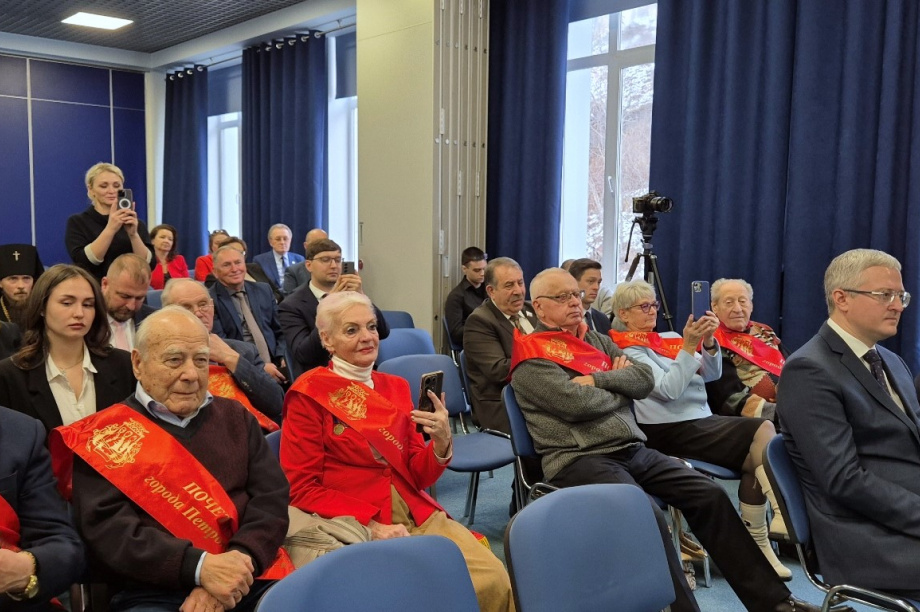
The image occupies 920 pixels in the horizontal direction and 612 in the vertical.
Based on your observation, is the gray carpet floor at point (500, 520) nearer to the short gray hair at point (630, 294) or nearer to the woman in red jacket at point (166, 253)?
the short gray hair at point (630, 294)

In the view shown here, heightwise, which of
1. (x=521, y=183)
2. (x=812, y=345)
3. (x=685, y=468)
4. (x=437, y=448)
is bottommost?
(x=685, y=468)

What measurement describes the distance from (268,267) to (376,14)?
2.16 metres

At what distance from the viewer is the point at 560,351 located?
2.75 metres

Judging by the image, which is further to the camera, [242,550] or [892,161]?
[892,161]

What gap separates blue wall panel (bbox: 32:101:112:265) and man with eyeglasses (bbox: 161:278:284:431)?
7.01 meters

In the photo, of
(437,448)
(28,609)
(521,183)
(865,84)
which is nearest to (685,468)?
(437,448)

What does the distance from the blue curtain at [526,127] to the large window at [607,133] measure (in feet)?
0.74

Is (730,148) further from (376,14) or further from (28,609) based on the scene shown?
(28,609)

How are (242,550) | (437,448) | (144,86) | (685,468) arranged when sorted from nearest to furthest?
(242,550), (437,448), (685,468), (144,86)

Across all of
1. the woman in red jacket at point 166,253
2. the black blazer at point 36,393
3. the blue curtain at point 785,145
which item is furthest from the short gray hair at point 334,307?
the woman in red jacket at point 166,253

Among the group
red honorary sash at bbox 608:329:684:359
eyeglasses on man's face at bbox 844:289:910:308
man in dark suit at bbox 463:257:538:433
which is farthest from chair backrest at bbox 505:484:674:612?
man in dark suit at bbox 463:257:538:433

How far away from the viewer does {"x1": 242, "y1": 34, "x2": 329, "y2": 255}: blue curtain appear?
741 cm

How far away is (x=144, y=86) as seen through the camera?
9664 mm

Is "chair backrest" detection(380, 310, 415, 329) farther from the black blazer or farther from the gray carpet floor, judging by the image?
the black blazer
